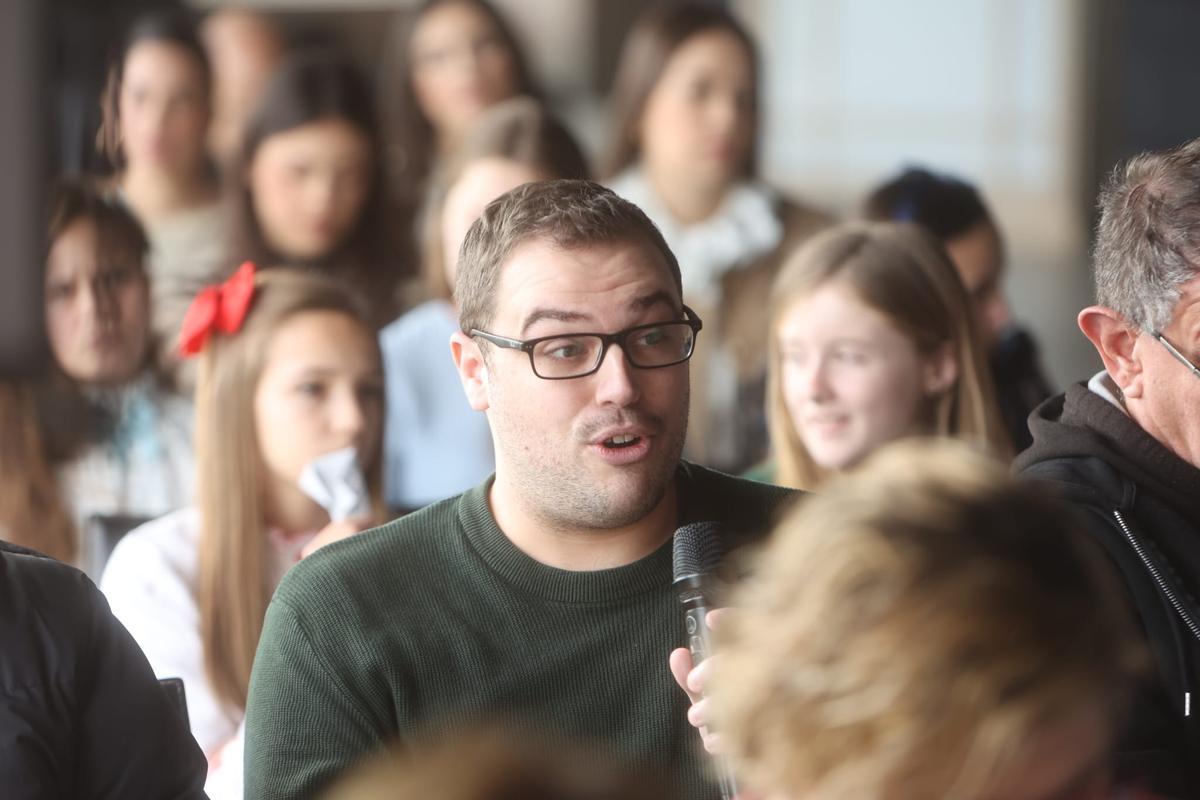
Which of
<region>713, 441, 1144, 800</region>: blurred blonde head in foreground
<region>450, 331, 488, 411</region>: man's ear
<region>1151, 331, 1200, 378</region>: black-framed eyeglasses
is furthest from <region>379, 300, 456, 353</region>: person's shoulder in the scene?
<region>713, 441, 1144, 800</region>: blurred blonde head in foreground

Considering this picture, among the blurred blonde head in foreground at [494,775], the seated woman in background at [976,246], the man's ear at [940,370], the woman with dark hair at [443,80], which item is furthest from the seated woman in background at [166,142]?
the blurred blonde head in foreground at [494,775]

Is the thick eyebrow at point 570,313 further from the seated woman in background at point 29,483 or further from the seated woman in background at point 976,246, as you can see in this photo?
the seated woman in background at point 29,483

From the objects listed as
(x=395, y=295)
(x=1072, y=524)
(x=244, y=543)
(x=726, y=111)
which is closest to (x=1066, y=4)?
(x=726, y=111)

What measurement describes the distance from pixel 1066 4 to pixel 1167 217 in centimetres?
485

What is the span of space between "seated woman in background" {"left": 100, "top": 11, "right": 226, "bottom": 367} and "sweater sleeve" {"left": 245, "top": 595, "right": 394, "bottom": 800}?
2.27 m

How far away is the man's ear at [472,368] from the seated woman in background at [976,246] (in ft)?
5.52

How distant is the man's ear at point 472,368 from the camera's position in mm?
1987

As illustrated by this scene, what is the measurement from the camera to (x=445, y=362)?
3.48 meters

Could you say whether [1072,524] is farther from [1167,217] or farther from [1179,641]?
[1167,217]

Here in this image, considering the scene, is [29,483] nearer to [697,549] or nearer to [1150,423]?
[697,549]

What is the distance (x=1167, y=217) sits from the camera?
188cm

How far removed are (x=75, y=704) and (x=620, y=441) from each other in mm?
635

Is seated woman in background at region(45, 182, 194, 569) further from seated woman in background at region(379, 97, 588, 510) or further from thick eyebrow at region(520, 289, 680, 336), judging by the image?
thick eyebrow at region(520, 289, 680, 336)

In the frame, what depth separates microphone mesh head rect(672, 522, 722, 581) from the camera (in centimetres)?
160
